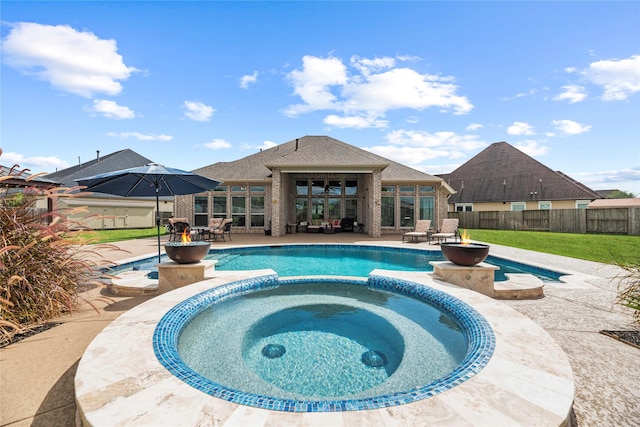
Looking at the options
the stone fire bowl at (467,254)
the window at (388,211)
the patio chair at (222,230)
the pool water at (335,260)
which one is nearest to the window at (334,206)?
the window at (388,211)

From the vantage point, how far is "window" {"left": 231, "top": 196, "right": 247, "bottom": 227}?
17.2 metres

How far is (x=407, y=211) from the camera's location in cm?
1717

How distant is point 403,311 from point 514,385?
251 centimetres

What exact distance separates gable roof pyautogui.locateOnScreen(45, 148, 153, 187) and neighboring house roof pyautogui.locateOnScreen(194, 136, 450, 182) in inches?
630

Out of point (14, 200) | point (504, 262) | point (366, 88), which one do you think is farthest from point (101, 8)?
point (504, 262)

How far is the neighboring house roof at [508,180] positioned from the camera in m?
24.9

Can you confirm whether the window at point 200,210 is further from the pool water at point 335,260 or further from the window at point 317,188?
the pool water at point 335,260

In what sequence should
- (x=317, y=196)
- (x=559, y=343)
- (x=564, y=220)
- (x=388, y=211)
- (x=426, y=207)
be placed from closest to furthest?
(x=559, y=343) < (x=426, y=207) < (x=388, y=211) < (x=564, y=220) < (x=317, y=196)

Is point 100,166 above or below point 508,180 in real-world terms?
above

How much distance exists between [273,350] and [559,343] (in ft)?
11.9

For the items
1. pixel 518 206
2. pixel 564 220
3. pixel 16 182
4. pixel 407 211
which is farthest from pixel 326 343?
pixel 518 206

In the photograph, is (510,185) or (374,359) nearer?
(374,359)

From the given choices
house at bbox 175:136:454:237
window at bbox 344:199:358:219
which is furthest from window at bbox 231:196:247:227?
window at bbox 344:199:358:219

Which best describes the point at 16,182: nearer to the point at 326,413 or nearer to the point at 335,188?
the point at 326,413
